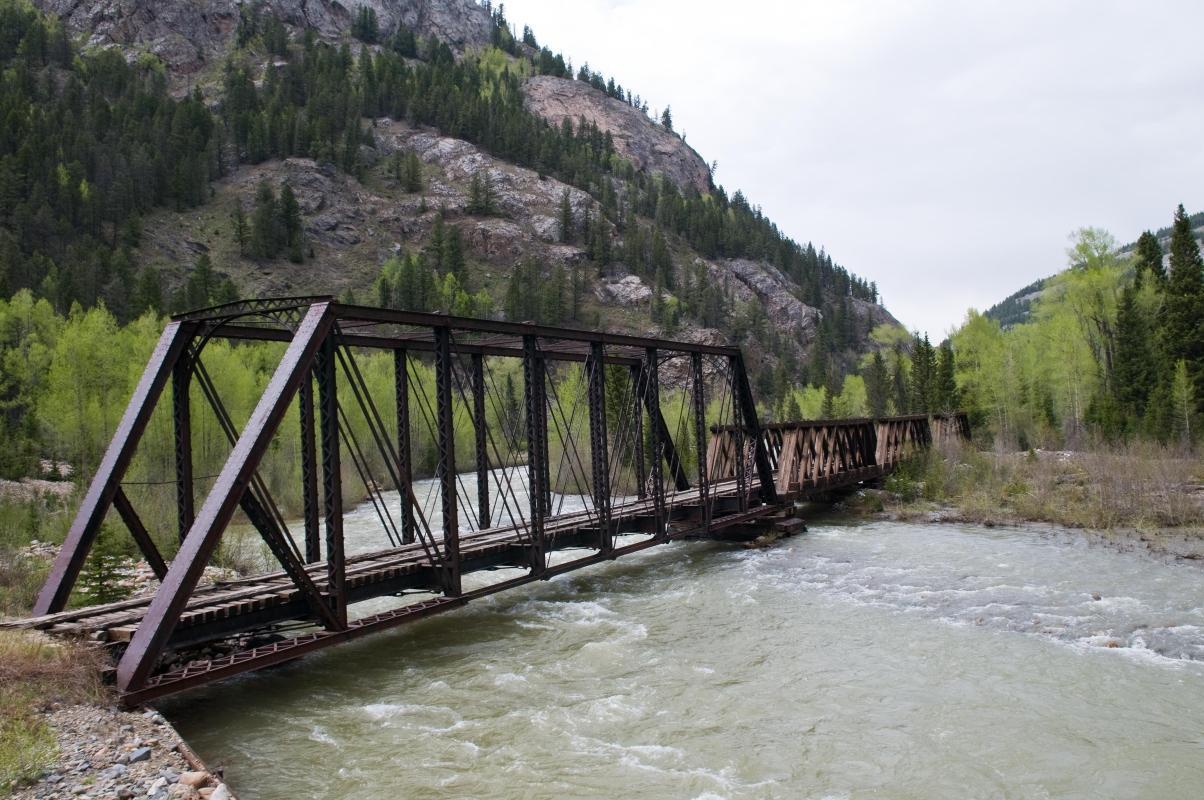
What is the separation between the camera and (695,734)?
10320 mm

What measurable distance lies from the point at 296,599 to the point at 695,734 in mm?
6463

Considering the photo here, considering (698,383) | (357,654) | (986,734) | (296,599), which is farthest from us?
(698,383)

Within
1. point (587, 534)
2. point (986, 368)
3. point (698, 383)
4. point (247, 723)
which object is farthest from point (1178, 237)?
point (247, 723)

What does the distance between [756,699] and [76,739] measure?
8.62m

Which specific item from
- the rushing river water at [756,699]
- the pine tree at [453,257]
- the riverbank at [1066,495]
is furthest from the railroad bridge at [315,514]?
the pine tree at [453,257]

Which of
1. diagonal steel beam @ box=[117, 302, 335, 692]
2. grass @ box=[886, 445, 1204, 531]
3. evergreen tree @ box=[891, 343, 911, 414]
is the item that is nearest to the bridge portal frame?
diagonal steel beam @ box=[117, 302, 335, 692]

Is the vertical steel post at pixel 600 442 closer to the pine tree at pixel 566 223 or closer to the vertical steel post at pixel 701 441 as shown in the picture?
the vertical steel post at pixel 701 441

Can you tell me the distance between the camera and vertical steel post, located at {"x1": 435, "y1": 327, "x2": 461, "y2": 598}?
1356 centimetres

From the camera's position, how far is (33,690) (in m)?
8.26

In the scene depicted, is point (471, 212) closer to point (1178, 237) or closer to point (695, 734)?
point (1178, 237)

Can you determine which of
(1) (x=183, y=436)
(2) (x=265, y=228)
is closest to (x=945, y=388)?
(1) (x=183, y=436)

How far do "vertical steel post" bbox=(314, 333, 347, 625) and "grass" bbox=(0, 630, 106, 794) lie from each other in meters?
3.12

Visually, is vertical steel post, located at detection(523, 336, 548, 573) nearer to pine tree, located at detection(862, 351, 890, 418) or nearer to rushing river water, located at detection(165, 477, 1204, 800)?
rushing river water, located at detection(165, 477, 1204, 800)

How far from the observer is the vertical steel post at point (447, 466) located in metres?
13.6
